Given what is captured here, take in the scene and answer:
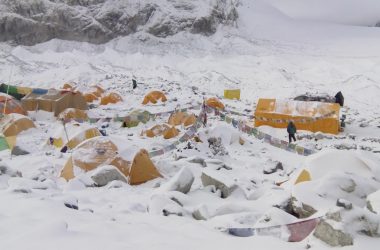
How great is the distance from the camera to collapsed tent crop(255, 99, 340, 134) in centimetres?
1764

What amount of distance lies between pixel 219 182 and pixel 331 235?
333 centimetres

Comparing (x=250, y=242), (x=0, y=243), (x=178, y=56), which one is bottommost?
(x=178, y=56)

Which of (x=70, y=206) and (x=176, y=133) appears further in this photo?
(x=176, y=133)

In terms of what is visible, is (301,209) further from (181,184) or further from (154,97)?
(154,97)

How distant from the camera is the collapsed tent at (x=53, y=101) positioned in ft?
69.5

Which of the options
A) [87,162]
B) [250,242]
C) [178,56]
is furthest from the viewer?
[178,56]

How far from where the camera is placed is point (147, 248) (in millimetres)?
4250

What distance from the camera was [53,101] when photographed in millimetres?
21156

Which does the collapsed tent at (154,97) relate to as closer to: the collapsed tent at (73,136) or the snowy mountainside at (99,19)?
the collapsed tent at (73,136)

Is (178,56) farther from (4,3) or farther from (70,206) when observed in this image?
(70,206)

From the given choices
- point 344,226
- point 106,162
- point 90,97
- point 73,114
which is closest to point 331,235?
point 344,226

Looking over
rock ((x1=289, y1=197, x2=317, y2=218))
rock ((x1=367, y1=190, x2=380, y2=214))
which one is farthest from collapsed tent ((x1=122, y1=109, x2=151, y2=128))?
rock ((x1=367, y1=190, x2=380, y2=214))

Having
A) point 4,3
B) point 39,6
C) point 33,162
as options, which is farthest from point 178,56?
point 33,162

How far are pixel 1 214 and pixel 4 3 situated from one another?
237 feet
